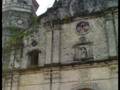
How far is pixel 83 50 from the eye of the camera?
13062 mm

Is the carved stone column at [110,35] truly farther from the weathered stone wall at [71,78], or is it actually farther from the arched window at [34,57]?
the arched window at [34,57]

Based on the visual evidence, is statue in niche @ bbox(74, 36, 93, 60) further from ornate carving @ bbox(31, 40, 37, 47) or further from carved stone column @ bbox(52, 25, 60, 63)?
ornate carving @ bbox(31, 40, 37, 47)

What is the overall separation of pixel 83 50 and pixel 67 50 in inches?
39.9

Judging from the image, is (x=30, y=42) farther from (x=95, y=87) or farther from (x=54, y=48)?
(x=95, y=87)

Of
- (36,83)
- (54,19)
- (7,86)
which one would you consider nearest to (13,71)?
(7,86)

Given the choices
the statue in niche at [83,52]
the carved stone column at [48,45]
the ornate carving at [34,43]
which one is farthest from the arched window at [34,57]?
the statue in niche at [83,52]

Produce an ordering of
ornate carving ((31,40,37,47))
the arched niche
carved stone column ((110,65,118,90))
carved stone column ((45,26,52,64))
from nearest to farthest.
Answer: carved stone column ((110,65,118,90))
carved stone column ((45,26,52,64))
the arched niche
ornate carving ((31,40,37,47))

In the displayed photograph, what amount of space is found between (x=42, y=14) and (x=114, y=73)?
6.70m

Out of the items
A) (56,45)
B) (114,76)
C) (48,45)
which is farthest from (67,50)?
(114,76)

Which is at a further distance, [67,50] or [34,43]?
[34,43]

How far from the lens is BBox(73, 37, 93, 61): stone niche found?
41.8 feet

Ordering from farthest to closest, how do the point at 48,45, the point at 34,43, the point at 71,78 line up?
1. the point at 34,43
2. the point at 48,45
3. the point at 71,78

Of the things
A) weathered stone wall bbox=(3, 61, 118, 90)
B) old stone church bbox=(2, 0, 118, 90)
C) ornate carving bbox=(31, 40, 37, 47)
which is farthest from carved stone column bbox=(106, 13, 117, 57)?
ornate carving bbox=(31, 40, 37, 47)

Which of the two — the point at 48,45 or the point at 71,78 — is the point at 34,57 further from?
the point at 71,78
